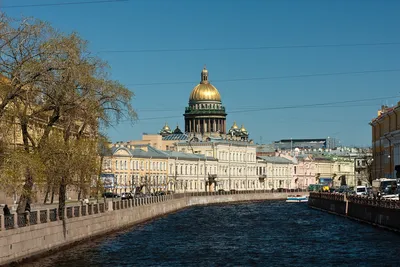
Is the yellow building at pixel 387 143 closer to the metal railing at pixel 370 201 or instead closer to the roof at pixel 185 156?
the metal railing at pixel 370 201

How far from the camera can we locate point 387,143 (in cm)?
11181

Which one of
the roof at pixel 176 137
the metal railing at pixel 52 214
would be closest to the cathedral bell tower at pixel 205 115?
the roof at pixel 176 137

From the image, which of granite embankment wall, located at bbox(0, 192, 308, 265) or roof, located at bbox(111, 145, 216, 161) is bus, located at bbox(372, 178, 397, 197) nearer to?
granite embankment wall, located at bbox(0, 192, 308, 265)

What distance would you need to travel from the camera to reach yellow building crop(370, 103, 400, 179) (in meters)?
103

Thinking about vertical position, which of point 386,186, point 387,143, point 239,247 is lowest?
point 239,247

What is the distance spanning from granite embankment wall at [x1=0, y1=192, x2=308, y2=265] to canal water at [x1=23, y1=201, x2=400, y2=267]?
2.65 ft

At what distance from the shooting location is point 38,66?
41.0 meters

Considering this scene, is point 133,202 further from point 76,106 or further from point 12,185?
point 12,185

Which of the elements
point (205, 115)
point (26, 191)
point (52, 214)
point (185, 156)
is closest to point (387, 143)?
point (185, 156)

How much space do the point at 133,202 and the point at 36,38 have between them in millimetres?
37944

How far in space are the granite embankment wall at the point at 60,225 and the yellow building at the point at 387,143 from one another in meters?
31.8

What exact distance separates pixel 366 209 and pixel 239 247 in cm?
2412

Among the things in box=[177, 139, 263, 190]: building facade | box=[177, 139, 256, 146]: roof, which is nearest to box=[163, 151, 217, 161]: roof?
box=[177, 139, 263, 190]: building facade

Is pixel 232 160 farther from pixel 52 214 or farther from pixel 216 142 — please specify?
pixel 52 214
